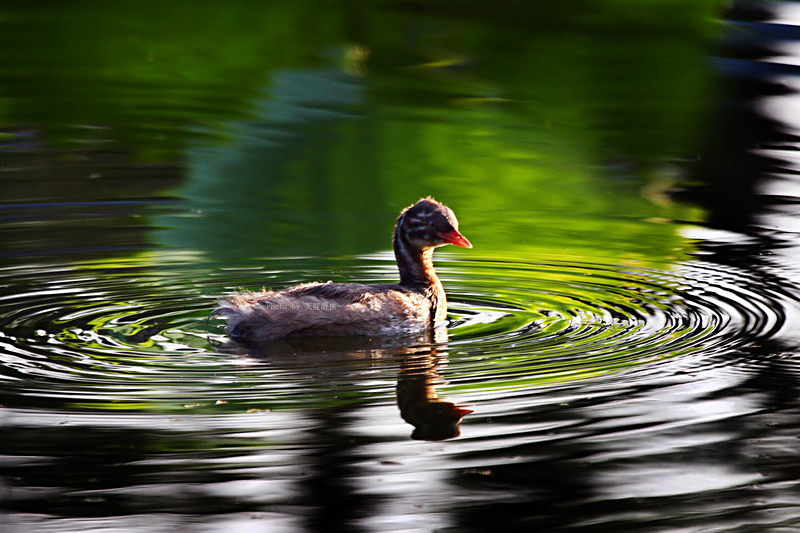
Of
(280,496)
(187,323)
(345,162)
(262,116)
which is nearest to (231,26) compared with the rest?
(262,116)

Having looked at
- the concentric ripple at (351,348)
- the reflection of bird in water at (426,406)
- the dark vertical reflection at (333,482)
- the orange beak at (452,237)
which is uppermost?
the orange beak at (452,237)

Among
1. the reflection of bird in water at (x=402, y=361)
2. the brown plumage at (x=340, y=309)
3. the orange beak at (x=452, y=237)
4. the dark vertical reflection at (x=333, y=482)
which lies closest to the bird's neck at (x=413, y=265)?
the brown plumage at (x=340, y=309)

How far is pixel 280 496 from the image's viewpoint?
521 centimetres

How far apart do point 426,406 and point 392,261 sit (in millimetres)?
3798

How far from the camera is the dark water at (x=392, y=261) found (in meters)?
5.36

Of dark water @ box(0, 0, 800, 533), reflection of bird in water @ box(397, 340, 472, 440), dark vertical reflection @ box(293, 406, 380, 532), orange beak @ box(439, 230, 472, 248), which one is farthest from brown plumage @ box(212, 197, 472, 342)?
dark vertical reflection @ box(293, 406, 380, 532)

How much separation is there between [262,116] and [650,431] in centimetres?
929

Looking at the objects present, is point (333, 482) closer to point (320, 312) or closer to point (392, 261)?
point (320, 312)

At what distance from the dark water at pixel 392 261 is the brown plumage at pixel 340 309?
0.16m

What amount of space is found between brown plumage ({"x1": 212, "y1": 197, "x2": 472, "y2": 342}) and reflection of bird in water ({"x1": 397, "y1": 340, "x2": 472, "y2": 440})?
3.62 ft

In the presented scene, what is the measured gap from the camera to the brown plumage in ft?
26.3

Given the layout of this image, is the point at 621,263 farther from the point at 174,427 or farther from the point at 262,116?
the point at 262,116

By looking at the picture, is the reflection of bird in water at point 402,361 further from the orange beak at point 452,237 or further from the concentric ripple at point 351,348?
the orange beak at point 452,237

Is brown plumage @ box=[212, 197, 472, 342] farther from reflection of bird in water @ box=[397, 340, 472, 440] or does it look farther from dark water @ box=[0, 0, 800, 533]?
reflection of bird in water @ box=[397, 340, 472, 440]
